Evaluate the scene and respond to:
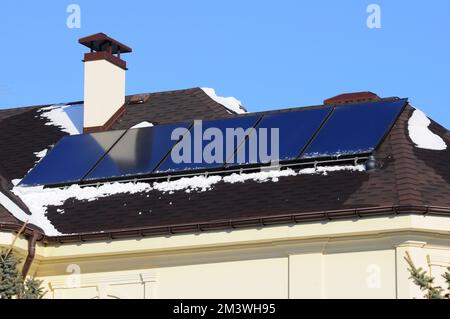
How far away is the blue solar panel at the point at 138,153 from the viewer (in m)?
31.4

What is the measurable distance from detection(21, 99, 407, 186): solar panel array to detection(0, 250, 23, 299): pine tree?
7214mm

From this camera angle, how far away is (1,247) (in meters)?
28.6

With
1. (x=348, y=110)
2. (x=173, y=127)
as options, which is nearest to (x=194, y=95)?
(x=173, y=127)

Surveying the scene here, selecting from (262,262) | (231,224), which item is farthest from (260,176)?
(262,262)

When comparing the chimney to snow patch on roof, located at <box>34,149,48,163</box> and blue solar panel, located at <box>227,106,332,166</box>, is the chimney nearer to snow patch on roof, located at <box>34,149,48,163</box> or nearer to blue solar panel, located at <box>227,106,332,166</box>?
snow patch on roof, located at <box>34,149,48,163</box>

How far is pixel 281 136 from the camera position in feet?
102

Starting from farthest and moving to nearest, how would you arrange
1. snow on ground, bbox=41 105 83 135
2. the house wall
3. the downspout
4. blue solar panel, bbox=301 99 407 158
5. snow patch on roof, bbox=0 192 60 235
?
snow on ground, bbox=41 105 83 135 → snow patch on roof, bbox=0 192 60 235 → blue solar panel, bbox=301 99 407 158 → the downspout → the house wall

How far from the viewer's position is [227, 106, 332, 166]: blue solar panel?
3042cm

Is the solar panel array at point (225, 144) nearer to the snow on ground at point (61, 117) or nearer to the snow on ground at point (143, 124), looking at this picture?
the snow on ground at point (143, 124)

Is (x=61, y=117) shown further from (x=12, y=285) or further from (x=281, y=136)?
(x=12, y=285)

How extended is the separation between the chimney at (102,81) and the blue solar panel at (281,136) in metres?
4.76

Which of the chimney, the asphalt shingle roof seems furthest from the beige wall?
the asphalt shingle roof

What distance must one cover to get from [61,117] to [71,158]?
366cm
